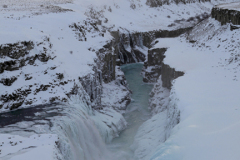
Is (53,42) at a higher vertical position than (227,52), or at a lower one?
higher

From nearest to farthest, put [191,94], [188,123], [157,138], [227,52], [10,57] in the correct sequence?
[188,123] < [191,94] < [10,57] < [157,138] < [227,52]

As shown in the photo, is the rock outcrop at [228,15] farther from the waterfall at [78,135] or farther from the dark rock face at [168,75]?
the waterfall at [78,135]

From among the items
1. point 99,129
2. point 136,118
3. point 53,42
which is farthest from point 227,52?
point 53,42

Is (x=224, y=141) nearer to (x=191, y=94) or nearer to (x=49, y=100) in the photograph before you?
(x=191, y=94)

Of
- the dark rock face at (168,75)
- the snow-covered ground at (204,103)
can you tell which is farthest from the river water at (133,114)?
the dark rock face at (168,75)

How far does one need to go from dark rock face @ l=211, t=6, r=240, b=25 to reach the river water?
10.5 meters

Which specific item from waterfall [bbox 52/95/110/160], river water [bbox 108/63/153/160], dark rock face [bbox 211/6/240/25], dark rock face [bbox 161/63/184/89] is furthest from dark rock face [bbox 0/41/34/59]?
dark rock face [bbox 211/6/240/25]

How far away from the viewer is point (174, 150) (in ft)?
27.2

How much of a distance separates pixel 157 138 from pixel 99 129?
3682 mm

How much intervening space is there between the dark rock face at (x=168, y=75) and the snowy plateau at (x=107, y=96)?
0.10m

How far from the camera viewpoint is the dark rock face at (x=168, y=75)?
66.6 feet

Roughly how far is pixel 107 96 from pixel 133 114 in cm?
274

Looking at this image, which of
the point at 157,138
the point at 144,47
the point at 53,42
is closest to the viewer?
the point at 157,138

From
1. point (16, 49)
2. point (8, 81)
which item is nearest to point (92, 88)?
point (16, 49)
